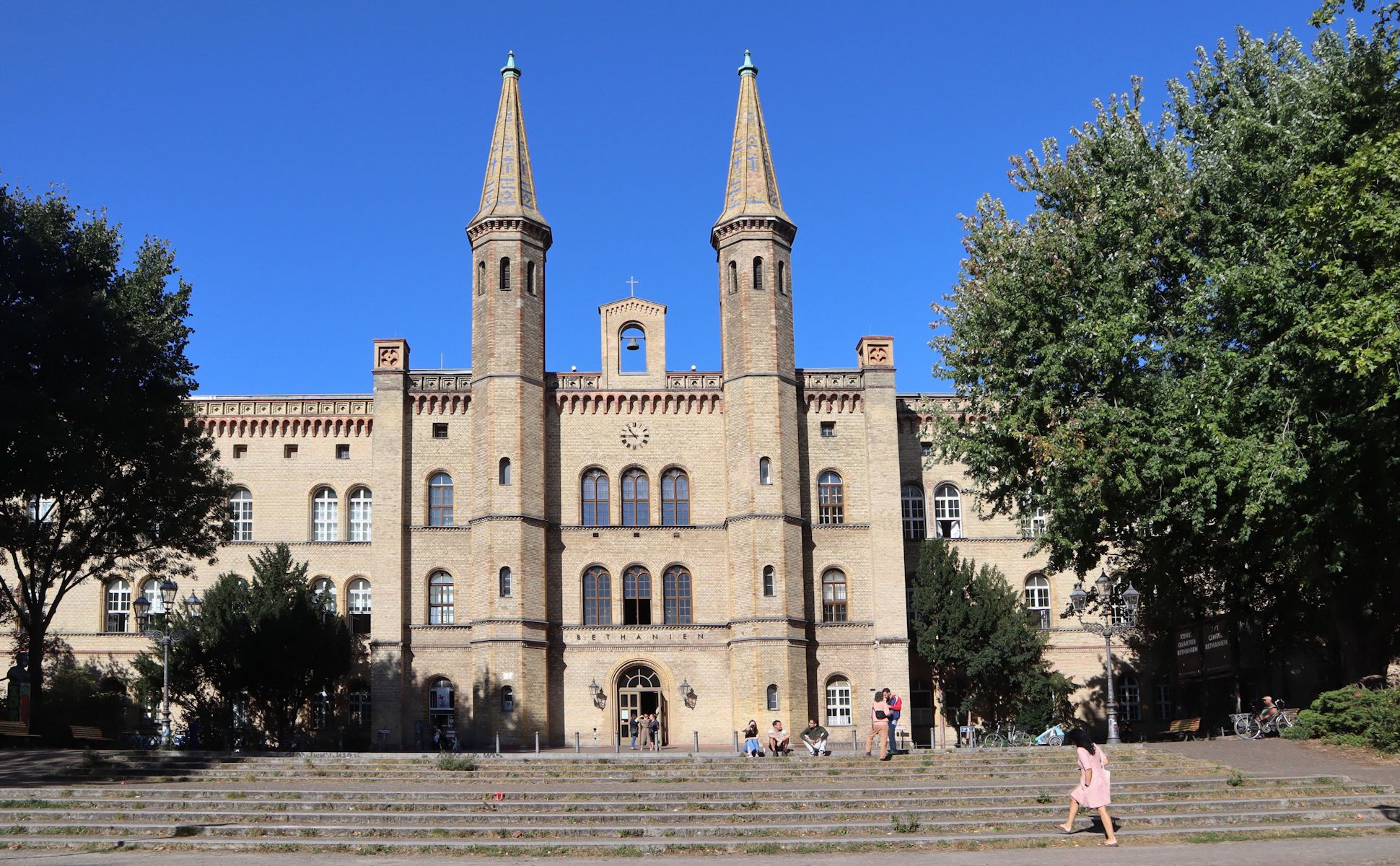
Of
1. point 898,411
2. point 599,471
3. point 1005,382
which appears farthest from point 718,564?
point 1005,382

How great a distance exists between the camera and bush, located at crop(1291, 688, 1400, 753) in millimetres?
25312

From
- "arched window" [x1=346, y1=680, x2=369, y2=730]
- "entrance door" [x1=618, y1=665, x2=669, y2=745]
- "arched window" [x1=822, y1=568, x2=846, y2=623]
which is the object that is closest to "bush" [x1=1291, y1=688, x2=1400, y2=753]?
"arched window" [x1=822, y1=568, x2=846, y2=623]

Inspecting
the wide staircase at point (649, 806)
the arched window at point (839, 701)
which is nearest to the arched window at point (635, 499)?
the arched window at point (839, 701)

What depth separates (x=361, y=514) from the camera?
47.0m

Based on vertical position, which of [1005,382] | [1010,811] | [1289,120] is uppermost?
[1289,120]

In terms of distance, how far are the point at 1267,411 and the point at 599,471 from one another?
25.0 m

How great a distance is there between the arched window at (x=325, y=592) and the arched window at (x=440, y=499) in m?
4.23

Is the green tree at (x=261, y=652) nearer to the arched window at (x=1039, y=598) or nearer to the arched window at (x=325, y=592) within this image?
the arched window at (x=325, y=592)

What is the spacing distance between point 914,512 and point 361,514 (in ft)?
64.9

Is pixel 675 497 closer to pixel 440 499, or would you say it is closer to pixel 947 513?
pixel 440 499

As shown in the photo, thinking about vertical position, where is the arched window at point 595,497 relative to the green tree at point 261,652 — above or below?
above

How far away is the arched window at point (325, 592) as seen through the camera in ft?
142

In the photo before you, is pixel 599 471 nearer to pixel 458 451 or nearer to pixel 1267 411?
pixel 458 451

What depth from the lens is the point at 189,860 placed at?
1900 cm
